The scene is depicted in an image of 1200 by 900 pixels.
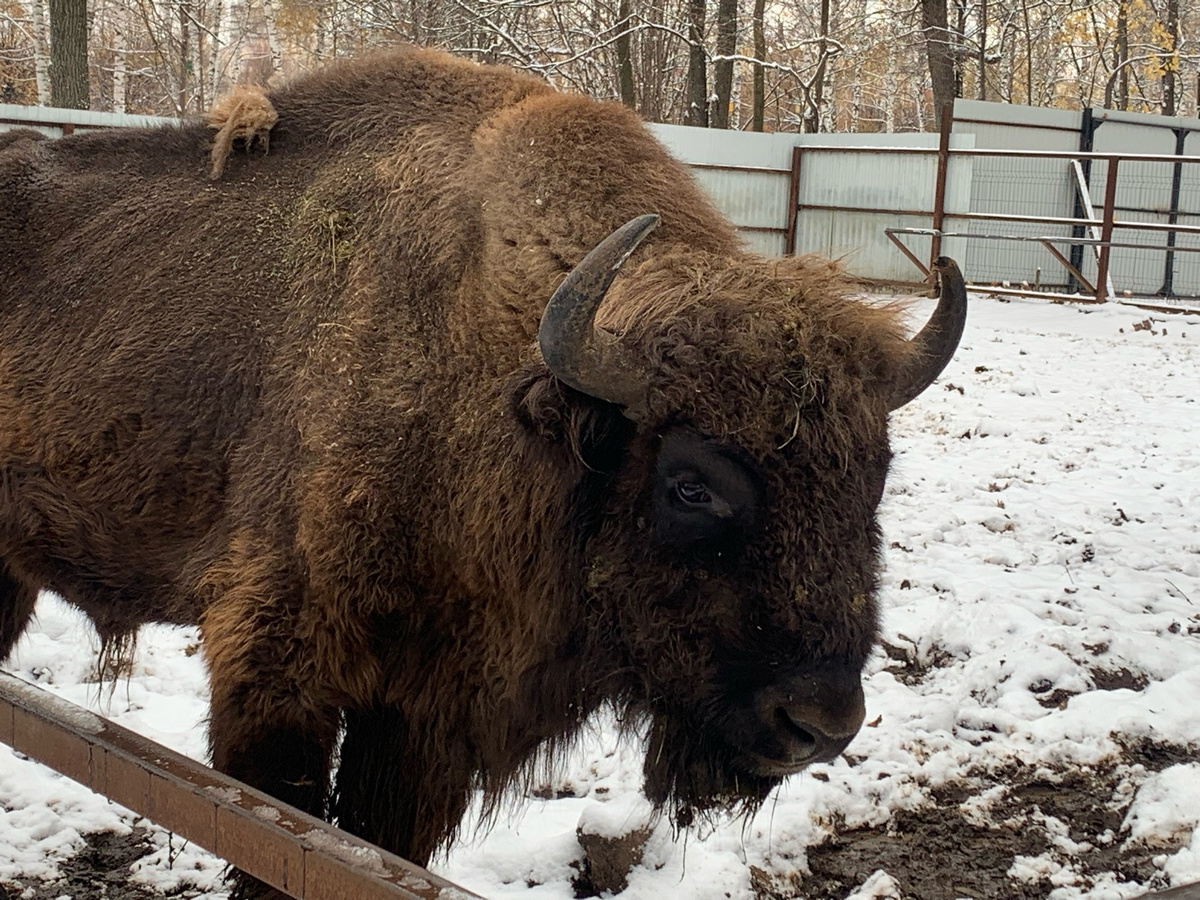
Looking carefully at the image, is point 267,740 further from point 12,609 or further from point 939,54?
point 939,54

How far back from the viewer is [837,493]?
252 cm

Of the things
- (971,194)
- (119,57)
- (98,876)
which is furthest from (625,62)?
(98,876)

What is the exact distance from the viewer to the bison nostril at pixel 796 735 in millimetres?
2454

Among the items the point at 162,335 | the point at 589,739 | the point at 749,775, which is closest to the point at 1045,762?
the point at 589,739

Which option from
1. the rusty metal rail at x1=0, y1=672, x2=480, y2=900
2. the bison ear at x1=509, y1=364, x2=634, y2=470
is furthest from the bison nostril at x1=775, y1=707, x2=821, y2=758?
the rusty metal rail at x1=0, y1=672, x2=480, y2=900

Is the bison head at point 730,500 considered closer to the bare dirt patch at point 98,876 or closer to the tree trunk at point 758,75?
the bare dirt patch at point 98,876

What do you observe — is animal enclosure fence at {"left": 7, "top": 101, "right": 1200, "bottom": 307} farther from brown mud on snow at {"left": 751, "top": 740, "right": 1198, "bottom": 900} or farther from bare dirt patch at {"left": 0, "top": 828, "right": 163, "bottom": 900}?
bare dirt patch at {"left": 0, "top": 828, "right": 163, "bottom": 900}

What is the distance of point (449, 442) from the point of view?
2.89 meters

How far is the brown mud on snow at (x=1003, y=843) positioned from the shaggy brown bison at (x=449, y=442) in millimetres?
1086

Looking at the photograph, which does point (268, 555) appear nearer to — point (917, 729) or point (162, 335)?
point (162, 335)

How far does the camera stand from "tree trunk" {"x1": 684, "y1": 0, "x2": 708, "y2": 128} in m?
21.7

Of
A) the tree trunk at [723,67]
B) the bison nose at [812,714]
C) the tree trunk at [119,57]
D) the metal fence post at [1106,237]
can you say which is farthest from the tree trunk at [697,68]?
the bison nose at [812,714]

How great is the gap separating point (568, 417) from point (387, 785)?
1242 millimetres

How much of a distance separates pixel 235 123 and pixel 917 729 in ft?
Result: 10.7
